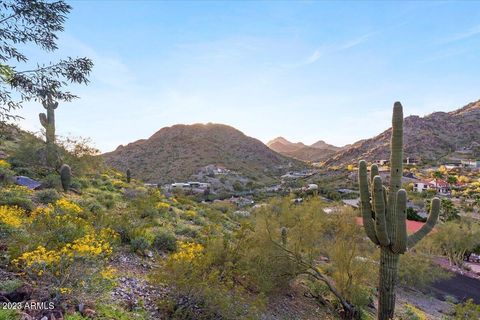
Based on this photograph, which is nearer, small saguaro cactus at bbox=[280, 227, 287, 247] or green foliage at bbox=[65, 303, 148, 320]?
green foliage at bbox=[65, 303, 148, 320]

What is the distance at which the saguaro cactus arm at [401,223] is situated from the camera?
886 centimetres

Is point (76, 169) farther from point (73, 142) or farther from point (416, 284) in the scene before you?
point (416, 284)

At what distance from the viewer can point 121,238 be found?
9.90 meters

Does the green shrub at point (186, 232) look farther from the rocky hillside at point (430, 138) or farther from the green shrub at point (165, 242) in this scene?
the rocky hillside at point (430, 138)

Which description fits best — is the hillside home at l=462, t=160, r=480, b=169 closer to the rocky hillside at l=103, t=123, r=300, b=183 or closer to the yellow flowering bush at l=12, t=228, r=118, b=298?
the rocky hillside at l=103, t=123, r=300, b=183

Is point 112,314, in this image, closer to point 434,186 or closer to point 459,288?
point 459,288

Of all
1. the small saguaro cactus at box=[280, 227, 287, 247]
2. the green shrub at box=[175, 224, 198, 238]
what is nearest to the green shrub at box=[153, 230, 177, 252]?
the green shrub at box=[175, 224, 198, 238]

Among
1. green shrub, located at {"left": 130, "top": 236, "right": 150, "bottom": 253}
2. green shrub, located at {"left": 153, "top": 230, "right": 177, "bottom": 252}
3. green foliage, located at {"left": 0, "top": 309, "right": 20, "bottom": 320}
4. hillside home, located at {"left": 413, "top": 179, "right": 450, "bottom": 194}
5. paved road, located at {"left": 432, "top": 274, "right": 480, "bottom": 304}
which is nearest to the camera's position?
green foliage, located at {"left": 0, "top": 309, "right": 20, "bottom": 320}

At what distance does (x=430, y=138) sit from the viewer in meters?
93.8

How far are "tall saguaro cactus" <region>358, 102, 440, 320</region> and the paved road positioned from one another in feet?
46.5

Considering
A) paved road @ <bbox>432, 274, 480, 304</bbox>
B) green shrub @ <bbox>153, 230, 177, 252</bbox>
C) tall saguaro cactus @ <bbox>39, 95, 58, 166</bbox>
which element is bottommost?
paved road @ <bbox>432, 274, 480, 304</bbox>

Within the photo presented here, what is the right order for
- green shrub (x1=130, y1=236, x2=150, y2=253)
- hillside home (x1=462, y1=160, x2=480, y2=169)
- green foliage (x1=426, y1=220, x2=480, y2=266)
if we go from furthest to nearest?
hillside home (x1=462, y1=160, x2=480, y2=169) → green foliage (x1=426, y1=220, x2=480, y2=266) → green shrub (x1=130, y1=236, x2=150, y2=253)

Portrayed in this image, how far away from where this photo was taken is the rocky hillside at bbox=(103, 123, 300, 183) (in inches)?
2699

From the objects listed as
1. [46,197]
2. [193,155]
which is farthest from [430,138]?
[46,197]
